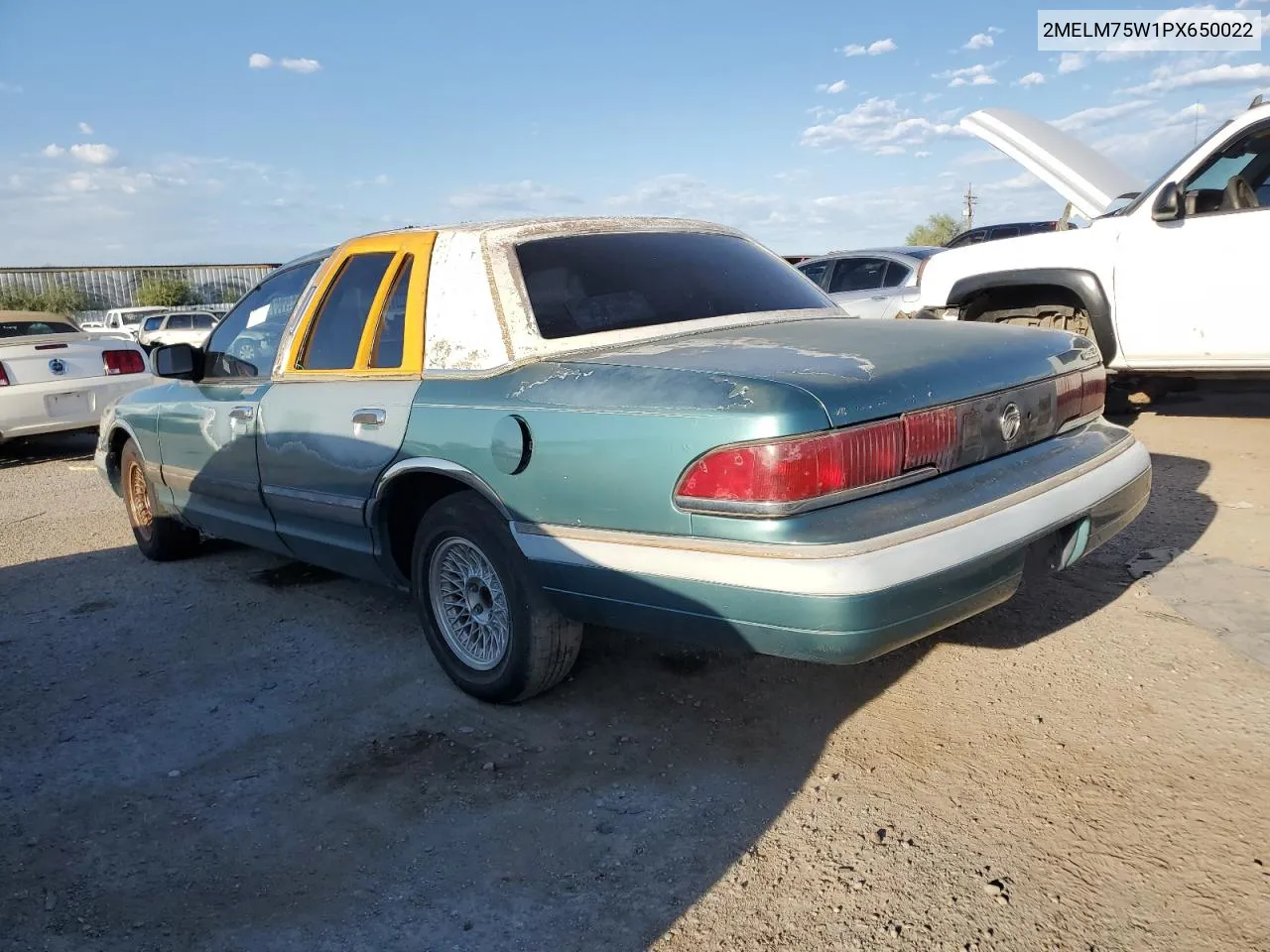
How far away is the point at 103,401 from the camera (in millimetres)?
9312

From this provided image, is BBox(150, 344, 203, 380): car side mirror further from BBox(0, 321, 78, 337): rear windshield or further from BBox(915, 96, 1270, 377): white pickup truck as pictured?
BBox(0, 321, 78, 337): rear windshield

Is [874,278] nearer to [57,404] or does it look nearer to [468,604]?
[468,604]

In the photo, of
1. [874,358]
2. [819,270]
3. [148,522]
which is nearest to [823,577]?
[874,358]

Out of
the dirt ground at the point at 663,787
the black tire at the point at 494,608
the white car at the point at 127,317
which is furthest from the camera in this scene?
the white car at the point at 127,317

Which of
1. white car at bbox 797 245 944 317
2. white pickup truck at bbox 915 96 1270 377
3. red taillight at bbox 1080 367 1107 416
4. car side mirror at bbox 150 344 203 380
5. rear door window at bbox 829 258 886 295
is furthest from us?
rear door window at bbox 829 258 886 295

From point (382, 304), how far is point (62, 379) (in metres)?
6.84

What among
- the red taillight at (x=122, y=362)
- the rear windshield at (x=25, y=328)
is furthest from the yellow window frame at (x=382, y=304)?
the rear windshield at (x=25, y=328)

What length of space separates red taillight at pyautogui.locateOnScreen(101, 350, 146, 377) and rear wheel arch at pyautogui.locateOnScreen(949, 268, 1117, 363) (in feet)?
24.9

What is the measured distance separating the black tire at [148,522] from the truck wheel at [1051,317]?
5469 mm

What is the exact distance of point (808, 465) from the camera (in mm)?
2441

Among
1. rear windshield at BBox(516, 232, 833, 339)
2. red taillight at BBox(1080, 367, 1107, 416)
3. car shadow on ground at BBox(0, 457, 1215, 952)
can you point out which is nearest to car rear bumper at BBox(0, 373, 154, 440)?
car shadow on ground at BBox(0, 457, 1215, 952)

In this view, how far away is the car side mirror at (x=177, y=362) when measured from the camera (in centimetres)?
471

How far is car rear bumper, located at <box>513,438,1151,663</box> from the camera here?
95.2 inches

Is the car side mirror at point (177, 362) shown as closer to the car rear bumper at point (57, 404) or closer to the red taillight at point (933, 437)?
the red taillight at point (933, 437)
